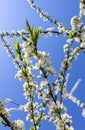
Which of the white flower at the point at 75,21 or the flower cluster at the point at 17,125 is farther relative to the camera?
the white flower at the point at 75,21

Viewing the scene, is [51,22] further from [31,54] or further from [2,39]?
[31,54]

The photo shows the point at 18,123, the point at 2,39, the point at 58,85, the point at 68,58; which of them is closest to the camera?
the point at 18,123

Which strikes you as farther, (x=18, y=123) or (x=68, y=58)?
(x=68, y=58)

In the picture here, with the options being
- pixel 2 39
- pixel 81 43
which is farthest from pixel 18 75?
pixel 2 39

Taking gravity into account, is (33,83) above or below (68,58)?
below

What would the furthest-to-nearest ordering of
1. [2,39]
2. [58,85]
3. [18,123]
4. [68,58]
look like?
1. [2,39]
2. [68,58]
3. [58,85]
4. [18,123]

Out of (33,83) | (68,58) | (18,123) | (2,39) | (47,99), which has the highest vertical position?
(2,39)

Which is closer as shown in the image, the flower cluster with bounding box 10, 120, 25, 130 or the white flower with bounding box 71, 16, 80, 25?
the flower cluster with bounding box 10, 120, 25, 130

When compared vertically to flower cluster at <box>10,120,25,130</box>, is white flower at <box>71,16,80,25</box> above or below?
above

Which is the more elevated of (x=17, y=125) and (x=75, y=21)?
(x=75, y=21)

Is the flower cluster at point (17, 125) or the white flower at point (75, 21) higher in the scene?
the white flower at point (75, 21)

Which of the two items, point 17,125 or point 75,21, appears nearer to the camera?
point 17,125
